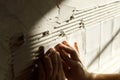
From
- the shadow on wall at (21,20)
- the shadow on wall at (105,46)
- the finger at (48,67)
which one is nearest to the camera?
the shadow on wall at (21,20)

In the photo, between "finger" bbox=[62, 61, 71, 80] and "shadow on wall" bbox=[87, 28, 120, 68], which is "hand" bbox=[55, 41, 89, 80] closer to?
"finger" bbox=[62, 61, 71, 80]

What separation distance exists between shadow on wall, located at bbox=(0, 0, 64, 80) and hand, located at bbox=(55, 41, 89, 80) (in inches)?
6.8

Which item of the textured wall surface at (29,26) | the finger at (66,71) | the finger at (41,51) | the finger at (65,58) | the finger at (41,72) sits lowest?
Result: the finger at (66,71)

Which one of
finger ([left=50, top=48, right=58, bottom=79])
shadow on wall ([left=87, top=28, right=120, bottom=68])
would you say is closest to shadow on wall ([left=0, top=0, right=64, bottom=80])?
finger ([left=50, top=48, right=58, bottom=79])

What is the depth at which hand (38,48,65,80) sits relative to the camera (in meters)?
1.14

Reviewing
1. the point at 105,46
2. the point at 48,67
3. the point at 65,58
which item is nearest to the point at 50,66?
the point at 48,67

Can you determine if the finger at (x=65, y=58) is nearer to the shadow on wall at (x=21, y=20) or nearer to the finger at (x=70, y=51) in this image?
the finger at (x=70, y=51)

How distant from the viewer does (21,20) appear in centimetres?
106

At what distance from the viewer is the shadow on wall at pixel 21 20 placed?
101 cm

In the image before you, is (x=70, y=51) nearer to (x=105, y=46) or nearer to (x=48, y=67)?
(x=48, y=67)

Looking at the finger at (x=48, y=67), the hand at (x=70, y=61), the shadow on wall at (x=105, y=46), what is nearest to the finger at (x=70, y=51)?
the hand at (x=70, y=61)

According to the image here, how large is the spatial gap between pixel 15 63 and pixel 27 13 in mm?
221

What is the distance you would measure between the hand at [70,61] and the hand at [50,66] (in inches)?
1.9

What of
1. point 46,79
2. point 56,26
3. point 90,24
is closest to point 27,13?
point 56,26
